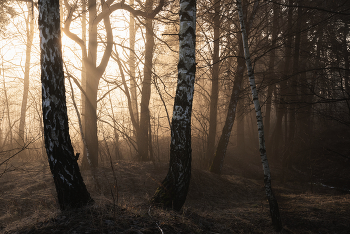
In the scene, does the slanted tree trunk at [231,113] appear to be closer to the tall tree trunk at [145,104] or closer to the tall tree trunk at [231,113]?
the tall tree trunk at [231,113]

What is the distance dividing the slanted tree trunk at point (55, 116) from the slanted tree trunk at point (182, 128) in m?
1.62

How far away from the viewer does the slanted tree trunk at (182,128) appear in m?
4.31

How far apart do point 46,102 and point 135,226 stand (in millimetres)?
2546

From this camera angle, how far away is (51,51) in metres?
3.83

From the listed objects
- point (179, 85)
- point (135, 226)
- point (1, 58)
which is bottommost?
point (135, 226)

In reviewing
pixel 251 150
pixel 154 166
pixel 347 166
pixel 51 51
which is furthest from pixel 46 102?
pixel 251 150

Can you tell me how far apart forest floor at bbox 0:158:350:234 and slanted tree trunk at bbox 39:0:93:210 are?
37 cm

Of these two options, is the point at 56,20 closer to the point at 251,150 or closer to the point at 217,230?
the point at 217,230

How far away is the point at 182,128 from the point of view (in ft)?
14.3

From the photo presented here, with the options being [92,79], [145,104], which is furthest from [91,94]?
[145,104]

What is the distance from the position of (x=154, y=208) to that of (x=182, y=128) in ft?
5.28

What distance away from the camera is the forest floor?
11.2ft

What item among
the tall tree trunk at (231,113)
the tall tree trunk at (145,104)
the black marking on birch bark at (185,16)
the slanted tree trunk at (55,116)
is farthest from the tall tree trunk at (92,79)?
the tall tree trunk at (231,113)

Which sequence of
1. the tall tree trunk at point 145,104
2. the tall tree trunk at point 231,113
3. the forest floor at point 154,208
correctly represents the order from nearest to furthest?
the forest floor at point 154,208, the tall tree trunk at point 231,113, the tall tree trunk at point 145,104
